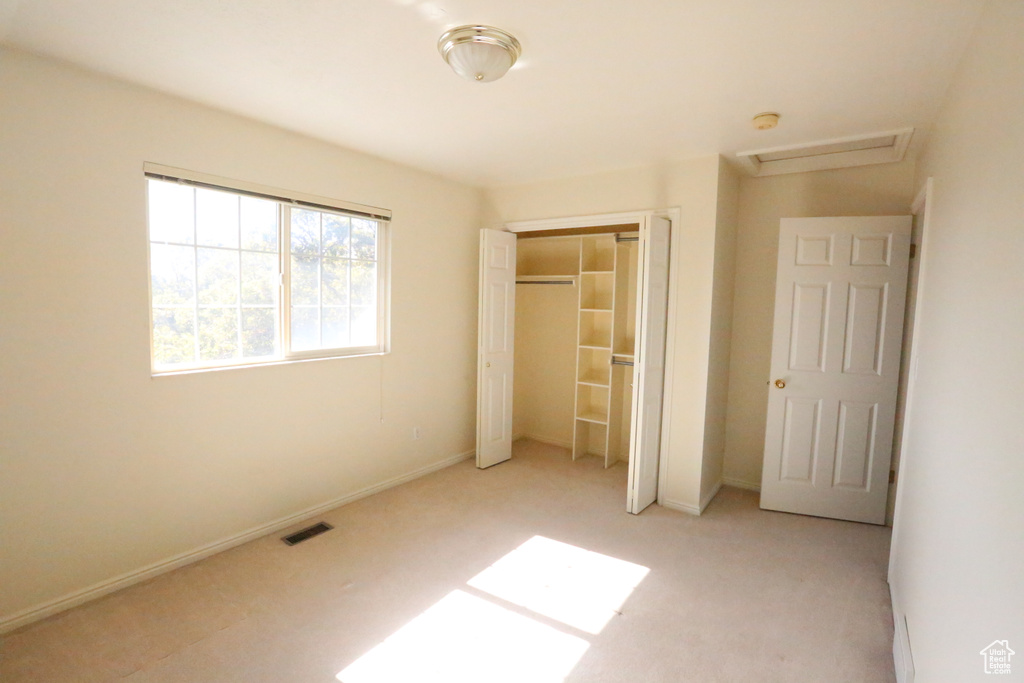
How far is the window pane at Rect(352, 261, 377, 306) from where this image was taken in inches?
142

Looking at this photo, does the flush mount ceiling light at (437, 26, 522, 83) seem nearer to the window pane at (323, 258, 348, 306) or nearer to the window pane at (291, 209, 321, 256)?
the window pane at (291, 209, 321, 256)

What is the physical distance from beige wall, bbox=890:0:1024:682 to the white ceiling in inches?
13.5

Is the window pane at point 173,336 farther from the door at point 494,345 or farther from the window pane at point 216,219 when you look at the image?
the door at point 494,345

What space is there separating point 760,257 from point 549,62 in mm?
2600

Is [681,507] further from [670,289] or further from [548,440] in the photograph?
[548,440]

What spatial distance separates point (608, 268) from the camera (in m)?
4.59

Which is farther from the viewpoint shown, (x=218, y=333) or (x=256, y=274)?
(x=256, y=274)

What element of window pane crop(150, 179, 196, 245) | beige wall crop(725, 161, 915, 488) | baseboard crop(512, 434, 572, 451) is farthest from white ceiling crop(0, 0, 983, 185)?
baseboard crop(512, 434, 572, 451)

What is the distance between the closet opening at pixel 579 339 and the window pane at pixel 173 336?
2140 mm

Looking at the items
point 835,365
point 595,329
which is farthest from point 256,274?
point 835,365

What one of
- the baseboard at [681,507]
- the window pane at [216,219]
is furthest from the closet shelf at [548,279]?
the window pane at [216,219]

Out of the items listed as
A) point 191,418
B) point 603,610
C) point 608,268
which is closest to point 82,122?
point 191,418

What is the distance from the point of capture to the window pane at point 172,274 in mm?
2604

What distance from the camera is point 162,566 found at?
261 centimetres
